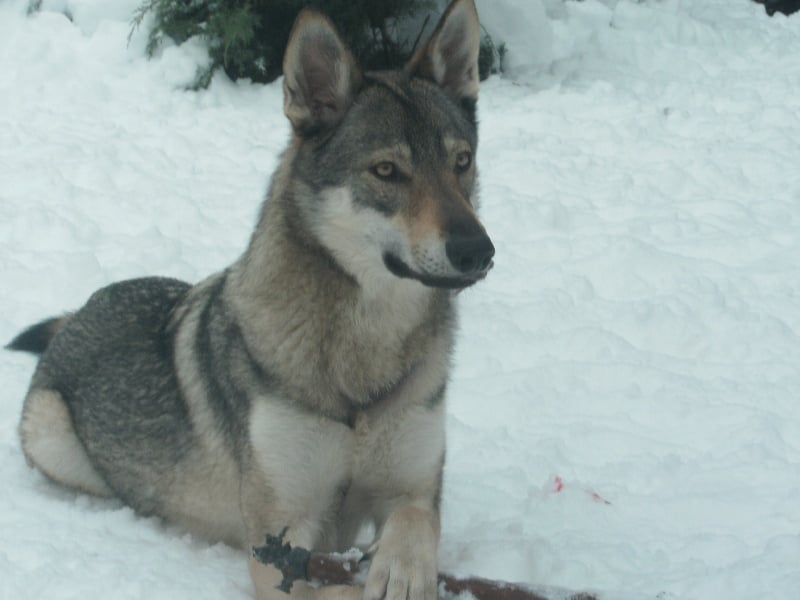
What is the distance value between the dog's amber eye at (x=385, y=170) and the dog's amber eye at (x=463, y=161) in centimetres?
23

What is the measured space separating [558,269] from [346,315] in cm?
291

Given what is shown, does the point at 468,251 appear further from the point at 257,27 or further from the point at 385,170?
the point at 257,27

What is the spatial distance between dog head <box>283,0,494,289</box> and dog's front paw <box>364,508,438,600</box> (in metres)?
0.69

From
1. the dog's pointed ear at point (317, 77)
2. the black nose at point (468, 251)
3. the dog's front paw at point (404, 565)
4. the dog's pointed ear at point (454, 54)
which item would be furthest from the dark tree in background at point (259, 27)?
the dog's front paw at point (404, 565)

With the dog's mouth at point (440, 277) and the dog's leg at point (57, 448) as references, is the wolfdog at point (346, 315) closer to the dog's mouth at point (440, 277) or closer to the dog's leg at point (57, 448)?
the dog's mouth at point (440, 277)

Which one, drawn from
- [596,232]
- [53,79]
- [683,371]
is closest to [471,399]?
[683,371]

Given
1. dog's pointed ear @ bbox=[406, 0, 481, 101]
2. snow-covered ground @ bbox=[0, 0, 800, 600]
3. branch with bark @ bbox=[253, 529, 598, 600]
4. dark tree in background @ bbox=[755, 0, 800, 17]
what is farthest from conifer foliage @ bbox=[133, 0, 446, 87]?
branch with bark @ bbox=[253, 529, 598, 600]

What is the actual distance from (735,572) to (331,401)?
135 centimetres

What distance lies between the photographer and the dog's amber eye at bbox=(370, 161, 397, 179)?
274cm

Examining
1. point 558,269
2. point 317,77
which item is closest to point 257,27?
point 558,269

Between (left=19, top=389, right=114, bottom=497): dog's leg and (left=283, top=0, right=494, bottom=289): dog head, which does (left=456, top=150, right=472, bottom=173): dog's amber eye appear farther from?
(left=19, top=389, right=114, bottom=497): dog's leg

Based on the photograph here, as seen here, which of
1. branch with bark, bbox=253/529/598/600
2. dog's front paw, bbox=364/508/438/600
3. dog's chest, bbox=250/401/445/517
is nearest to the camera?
branch with bark, bbox=253/529/598/600

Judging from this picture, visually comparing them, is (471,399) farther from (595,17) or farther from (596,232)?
(595,17)

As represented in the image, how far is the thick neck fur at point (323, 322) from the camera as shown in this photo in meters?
2.86
